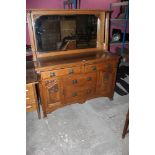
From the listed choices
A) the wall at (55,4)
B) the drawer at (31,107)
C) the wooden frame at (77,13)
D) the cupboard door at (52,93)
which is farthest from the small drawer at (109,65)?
the wall at (55,4)

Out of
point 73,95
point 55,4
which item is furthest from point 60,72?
point 55,4

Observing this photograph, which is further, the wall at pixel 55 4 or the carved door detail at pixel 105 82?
the wall at pixel 55 4

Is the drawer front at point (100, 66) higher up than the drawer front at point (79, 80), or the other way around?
the drawer front at point (100, 66)

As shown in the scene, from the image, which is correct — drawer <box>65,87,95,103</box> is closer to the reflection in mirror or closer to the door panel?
the door panel

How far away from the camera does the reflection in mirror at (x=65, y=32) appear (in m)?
2.13

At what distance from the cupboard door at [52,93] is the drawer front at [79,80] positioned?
0.12 m

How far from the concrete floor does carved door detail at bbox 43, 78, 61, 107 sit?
0.95 ft

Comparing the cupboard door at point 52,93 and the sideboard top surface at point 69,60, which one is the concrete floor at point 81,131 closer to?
the cupboard door at point 52,93

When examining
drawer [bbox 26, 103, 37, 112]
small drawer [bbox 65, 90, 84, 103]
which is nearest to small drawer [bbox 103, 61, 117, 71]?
small drawer [bbox 65, 90, 84, 103]

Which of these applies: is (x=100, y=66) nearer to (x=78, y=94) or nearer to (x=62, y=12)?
(x=78, y=94)
